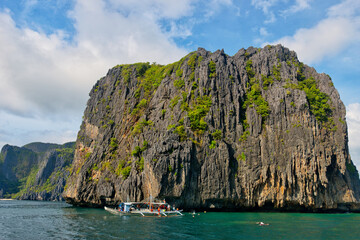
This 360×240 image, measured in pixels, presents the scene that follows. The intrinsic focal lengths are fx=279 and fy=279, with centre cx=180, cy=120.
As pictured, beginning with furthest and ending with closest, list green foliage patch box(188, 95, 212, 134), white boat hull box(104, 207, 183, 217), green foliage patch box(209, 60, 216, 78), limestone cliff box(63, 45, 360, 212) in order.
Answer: green foliage patch box(209, 60, 216, 78), green foliage patch box(188, 95, 212, 134), limestone cliff box(63, 45, 360, 212), white boat hull box(104, 207, 183, 217)

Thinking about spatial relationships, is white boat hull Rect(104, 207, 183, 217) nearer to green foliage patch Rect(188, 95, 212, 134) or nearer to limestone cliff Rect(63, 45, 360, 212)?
limestone cliff Rect(63, 45, 360, 212)

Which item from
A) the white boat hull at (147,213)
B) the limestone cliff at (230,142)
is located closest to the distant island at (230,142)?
the limestone cliff at (230,142)

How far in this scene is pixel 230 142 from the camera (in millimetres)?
70625

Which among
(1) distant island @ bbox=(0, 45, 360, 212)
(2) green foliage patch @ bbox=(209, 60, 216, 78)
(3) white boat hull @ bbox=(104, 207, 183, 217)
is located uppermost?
(2) green foliage patch @ bbox=(209, 60, 216, 78)

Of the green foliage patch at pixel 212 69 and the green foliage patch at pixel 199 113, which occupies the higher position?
the green foliage patch at pixel 212 69

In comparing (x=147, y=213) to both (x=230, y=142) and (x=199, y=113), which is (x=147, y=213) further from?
(x=199, y=113)

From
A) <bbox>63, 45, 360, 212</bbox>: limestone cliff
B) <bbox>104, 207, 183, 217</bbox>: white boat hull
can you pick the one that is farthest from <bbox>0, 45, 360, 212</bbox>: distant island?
<bbox>104, 207, 183, 217</bbox>: white boat hull

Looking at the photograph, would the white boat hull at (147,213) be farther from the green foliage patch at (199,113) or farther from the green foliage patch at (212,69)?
the green foliage patch at (212,69)

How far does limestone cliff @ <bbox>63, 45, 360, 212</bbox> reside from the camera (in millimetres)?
63281

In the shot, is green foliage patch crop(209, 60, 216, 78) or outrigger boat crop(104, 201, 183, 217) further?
green foliage patch crop(209, 60, 216, 78)

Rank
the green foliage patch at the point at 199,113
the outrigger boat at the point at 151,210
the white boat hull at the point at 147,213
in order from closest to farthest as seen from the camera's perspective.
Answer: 1. the white boat hull at the point at 147,213
2. the outrigger boat at the point at 151,210
3. the green foliage patch at the point at 199,113

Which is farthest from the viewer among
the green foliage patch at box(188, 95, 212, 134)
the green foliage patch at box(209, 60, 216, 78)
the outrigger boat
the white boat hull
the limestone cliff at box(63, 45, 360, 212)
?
the green foliage patch at box(209, 60, 216, 78)

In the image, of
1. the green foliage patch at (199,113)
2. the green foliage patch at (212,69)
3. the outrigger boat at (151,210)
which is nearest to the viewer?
the outrigger boat at (151,210)

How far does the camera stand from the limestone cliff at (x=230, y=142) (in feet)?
208
